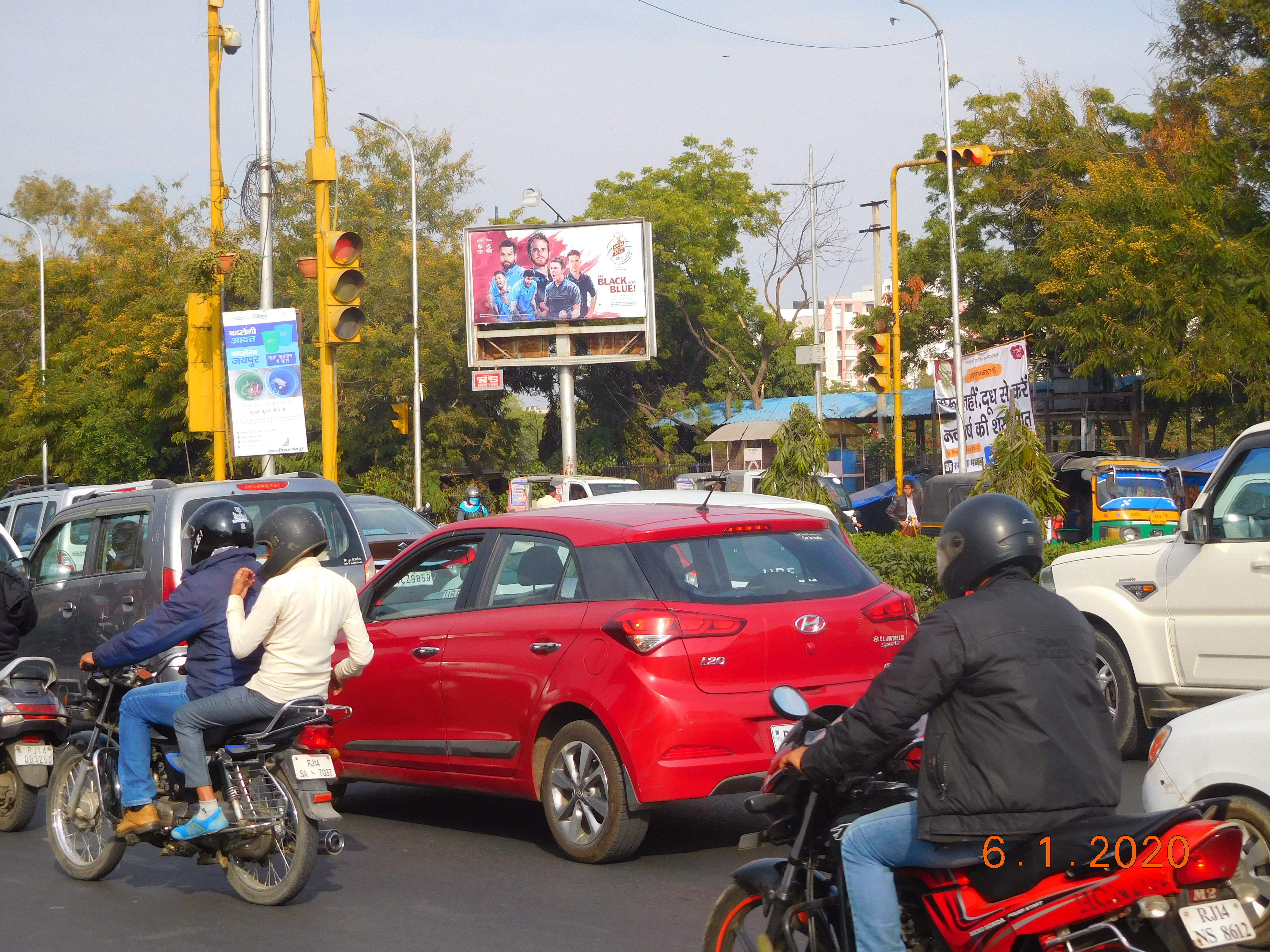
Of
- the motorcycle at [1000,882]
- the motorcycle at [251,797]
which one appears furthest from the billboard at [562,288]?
the motorcycle at [1000,882]

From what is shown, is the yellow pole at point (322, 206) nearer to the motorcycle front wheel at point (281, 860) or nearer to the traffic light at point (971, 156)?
the motorcycle front wheel at point (281, 860)

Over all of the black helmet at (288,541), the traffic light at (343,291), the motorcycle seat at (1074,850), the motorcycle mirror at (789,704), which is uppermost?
the traffic light at (343,291)

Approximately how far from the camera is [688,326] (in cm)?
4912

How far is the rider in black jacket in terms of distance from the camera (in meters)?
3.16

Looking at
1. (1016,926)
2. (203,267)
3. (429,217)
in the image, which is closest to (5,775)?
(1016,926)

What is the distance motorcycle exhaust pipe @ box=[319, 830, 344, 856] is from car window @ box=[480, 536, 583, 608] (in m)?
1.54

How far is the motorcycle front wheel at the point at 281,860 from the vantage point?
5.59 meters

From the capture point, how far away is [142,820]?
585 cm

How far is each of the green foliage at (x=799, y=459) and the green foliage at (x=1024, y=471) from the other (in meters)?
2.55

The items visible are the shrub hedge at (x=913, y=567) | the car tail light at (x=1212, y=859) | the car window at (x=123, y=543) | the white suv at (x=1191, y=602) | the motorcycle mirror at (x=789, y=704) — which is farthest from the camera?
the shrub hedge at (x=913, y=567)

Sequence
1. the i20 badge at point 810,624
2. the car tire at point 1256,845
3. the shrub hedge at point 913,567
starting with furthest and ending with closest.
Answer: the shrub hedge at point 913,567 → the i20 badge at point 810,624 → the car tire at point 1256,845

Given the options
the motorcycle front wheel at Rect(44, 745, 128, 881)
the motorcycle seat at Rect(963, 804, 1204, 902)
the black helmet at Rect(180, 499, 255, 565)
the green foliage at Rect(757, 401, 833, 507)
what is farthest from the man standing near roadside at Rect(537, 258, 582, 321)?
the motorcycle seat at Rect(963, 804, 1204, 902)

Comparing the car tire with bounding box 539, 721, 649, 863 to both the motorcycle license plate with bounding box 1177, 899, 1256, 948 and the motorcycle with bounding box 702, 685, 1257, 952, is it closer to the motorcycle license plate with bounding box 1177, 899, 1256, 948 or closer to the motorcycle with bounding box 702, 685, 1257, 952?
the motorcycle with bounding box 702, 685, 1257, 952

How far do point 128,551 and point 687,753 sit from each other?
19.0 ft
